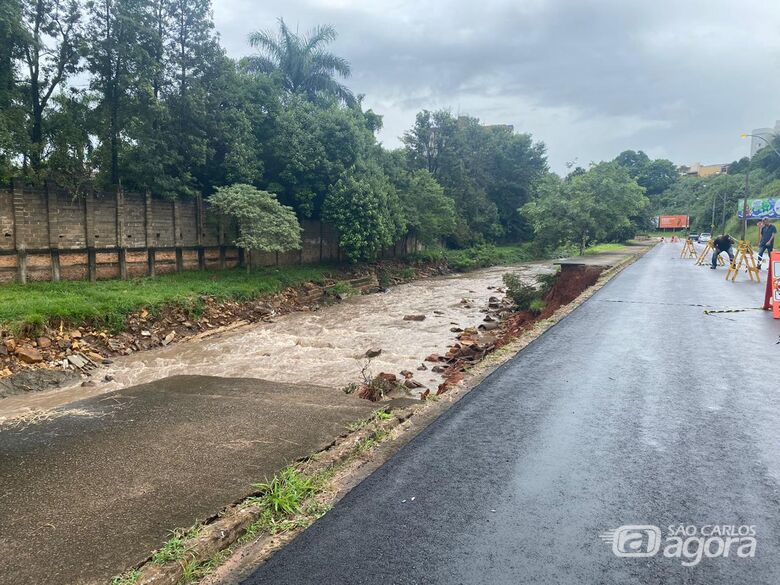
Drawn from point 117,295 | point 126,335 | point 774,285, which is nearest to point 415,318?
point 126,335

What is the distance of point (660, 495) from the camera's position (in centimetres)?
384

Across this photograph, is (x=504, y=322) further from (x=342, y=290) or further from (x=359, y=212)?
(x=359, y=212)

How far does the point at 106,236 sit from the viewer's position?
65.0 feet

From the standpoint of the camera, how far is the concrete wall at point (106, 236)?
17312 millimetres

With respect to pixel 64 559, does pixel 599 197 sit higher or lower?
higher

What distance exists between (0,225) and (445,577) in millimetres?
19396

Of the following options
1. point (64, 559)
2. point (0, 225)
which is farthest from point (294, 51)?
point (64, 559)

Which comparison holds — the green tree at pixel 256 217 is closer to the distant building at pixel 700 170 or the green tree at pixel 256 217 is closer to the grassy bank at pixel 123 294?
the grassy bank at pixel 123 294

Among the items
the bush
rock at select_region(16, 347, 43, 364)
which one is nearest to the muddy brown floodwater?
rock at select_region(16, 347, 43, 364)

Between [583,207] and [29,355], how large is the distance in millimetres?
30843

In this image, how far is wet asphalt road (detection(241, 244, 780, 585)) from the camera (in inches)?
121

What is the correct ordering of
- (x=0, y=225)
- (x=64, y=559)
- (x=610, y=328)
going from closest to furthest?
(x=64, y=559) < (x=610, y=328) < (x=0, y=225)

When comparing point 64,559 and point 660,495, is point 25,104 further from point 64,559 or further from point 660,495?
point 660,495

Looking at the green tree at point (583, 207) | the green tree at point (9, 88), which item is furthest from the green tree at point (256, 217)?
the green tree at point (583, 207)
